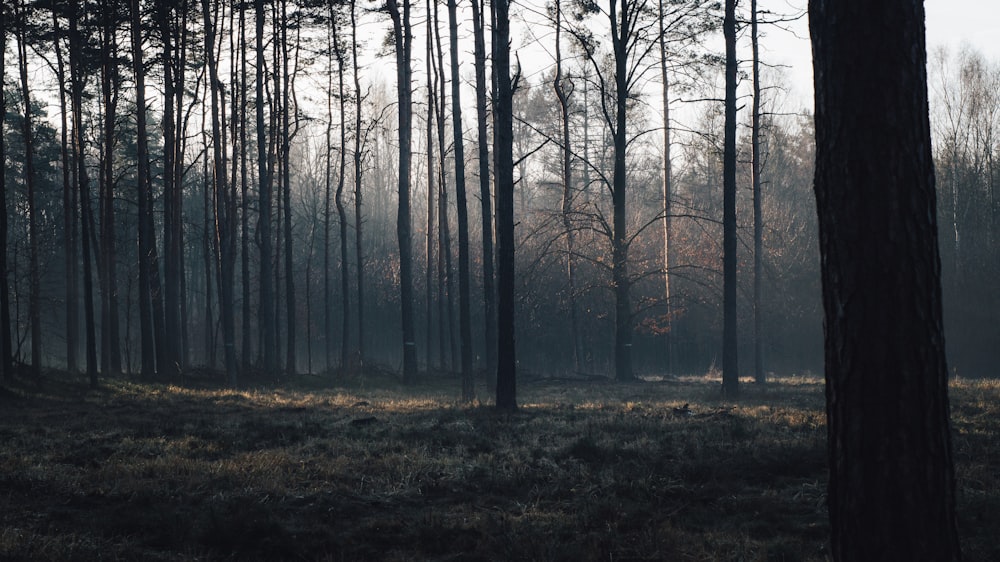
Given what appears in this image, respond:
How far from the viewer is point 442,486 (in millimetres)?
7285

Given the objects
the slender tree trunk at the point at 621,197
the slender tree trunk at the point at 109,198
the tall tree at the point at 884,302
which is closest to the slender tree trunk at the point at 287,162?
the slender tree trunk at the point at 109,198

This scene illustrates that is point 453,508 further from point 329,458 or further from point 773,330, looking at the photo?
point 773,330

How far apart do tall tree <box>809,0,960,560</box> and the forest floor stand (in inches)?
77.6

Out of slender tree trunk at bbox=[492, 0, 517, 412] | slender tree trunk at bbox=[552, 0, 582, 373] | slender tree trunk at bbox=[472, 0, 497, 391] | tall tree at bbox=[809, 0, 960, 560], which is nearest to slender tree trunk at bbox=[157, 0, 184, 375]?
slender tree trunk at bbox=[472, 0, 497, 391]

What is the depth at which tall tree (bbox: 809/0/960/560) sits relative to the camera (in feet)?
9.93

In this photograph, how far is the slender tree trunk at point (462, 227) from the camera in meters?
17.7

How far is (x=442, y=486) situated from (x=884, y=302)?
505cm

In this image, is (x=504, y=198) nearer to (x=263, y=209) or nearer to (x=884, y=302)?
(x=884, y=302)

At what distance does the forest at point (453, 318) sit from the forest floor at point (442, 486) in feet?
0.15

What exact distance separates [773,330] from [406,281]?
904 inches

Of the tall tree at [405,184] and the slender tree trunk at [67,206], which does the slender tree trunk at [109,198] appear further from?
the tall tree at [405,184]

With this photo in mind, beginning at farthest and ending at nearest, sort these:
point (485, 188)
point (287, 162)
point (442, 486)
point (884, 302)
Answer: point (287, 162), point (485, 188), point (442, 486), point (884, 302)

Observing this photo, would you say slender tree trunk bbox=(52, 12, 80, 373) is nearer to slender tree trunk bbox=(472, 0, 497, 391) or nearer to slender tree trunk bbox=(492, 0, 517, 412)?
slender tree trunk bbox=(472, 0, 497, 391)

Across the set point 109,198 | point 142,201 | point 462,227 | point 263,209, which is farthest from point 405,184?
point 109,198
